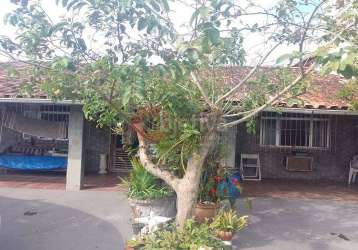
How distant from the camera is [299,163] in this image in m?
12.1

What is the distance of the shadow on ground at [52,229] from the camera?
565 cm

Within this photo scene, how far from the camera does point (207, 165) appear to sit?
661cm

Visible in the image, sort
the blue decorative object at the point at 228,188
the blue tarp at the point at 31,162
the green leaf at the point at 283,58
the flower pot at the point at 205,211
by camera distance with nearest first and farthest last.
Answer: the green leaf at the point at 283,58 → the flower pot at the point at 205,211 → the blue decorative object at the point at 228,188 → the blue tarp at the point at 31,162

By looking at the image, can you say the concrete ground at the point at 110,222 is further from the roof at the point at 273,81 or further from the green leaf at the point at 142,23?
the green leaf at the point at 142,23

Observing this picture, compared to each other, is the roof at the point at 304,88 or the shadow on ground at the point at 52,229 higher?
the roof at the point at 304,88

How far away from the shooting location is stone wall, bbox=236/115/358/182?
39.9 ft

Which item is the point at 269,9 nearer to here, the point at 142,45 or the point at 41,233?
the point at 142,45

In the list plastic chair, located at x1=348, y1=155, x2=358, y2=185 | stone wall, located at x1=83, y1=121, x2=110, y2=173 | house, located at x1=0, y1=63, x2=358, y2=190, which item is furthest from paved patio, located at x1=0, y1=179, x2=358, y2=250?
stone wall, located at x1=83, y1=121, x2=110, y2=173

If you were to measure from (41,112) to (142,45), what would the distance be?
9.19m

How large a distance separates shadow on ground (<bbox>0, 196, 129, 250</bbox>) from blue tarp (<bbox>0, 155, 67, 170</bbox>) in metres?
3.01

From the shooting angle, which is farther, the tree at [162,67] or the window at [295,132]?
the window at [295,132]

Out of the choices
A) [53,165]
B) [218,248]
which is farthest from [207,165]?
[53,165]

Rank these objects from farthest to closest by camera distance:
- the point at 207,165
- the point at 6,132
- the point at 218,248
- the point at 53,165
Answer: the point at 6,132 → the point at 53,165 → the point at 207,165 → the point at 218,248

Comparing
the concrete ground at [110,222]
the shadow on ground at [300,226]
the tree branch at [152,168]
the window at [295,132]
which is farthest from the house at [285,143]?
the tree branch at [152,168]
